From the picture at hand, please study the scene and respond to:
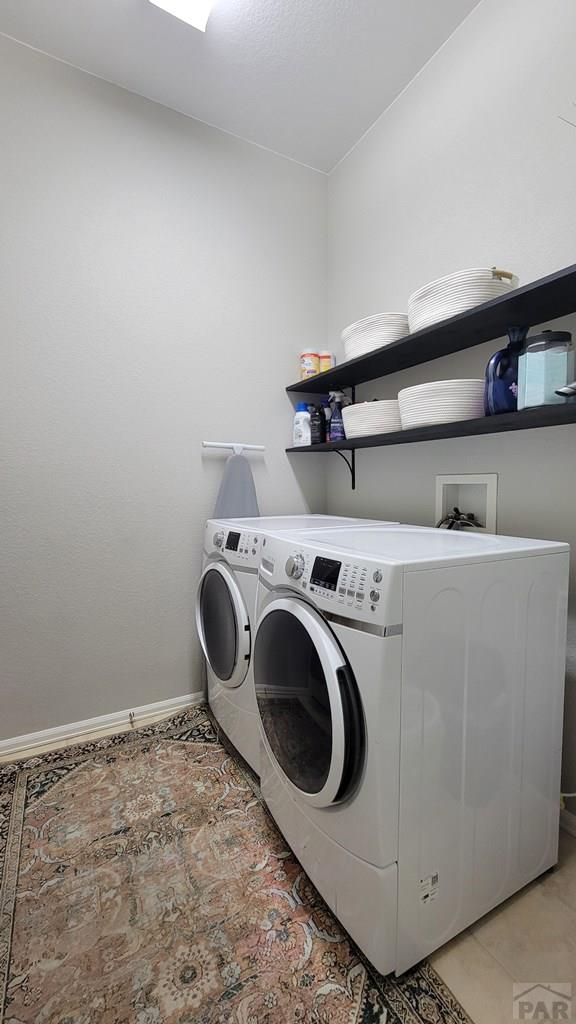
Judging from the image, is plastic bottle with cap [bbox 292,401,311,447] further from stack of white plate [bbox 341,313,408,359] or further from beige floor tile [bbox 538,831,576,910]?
beige floor tile [bbox 538,831,576,910]

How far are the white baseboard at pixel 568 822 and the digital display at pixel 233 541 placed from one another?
4.35ft

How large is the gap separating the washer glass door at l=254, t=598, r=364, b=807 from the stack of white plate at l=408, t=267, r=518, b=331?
1.00m

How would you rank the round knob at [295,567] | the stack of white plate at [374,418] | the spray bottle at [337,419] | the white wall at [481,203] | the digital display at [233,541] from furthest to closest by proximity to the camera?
the spray bottle at [337,419] < the stack of white plate at [374,418] < the digital display at [233,541] < the white wall at [481,203] < the round knob at [295,567]

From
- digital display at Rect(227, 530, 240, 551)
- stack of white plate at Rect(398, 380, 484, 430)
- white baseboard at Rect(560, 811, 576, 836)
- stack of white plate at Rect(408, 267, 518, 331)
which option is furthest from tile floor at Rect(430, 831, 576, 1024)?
stack of white plate at Rect(408, 267, 518, 331)

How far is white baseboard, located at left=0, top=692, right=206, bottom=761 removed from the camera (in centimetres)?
168

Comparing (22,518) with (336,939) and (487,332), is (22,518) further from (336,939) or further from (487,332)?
(487,332)

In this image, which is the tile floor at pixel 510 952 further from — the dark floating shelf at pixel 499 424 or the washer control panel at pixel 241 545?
the dark floating shelf at pixel 499 424

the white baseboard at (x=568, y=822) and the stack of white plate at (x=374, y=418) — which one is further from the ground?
the stack of white plate at (x=374, y=418)

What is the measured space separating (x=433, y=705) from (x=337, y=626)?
0.25 m

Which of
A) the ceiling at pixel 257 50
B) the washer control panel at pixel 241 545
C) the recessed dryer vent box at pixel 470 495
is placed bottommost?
the washer control panel at pixel 241 545

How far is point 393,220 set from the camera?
73.2 inches

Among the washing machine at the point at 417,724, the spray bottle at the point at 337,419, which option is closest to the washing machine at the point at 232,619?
the washing machine at the point at 417,724

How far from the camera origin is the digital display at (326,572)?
928 mm

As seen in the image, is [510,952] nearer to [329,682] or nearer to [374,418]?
[329,682]
